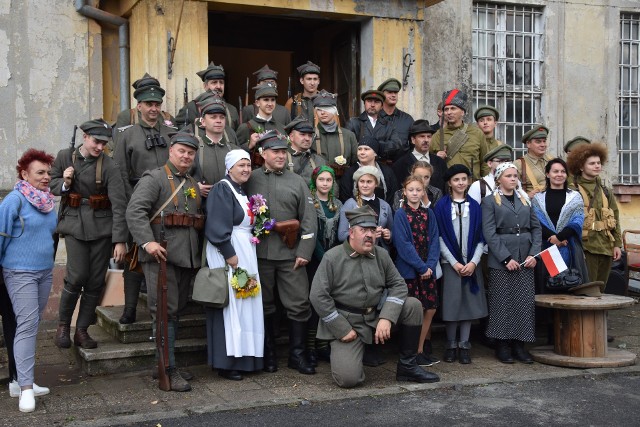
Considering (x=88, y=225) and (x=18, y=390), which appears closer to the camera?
(x=18, y=390)

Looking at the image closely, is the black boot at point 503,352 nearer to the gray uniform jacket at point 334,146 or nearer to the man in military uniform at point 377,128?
the man in military uniform at point 377,128

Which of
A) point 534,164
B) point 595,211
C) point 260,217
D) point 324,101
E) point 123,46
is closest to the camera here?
point 260,217

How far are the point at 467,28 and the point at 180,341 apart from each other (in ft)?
21.5

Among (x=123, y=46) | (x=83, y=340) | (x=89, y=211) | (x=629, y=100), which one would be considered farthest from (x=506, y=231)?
(x=629, y=100)

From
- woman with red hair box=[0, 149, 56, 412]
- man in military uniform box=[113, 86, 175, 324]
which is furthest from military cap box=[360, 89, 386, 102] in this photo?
woman with red hair box=[0, 149, 56, 412]

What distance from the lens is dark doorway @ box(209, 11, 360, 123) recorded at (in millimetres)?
11180

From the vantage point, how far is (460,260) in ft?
25.1

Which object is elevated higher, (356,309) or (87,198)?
(87,198)

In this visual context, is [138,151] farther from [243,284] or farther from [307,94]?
[307,94]

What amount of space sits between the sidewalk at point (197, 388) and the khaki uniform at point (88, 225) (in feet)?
2.35

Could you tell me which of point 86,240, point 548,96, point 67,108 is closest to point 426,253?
point 86,240

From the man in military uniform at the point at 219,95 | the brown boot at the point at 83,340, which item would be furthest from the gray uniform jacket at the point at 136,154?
the brown boot at the point at 83,340

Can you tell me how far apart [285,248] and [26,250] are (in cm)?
212

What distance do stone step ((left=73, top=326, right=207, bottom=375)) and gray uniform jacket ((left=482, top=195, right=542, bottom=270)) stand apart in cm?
277
